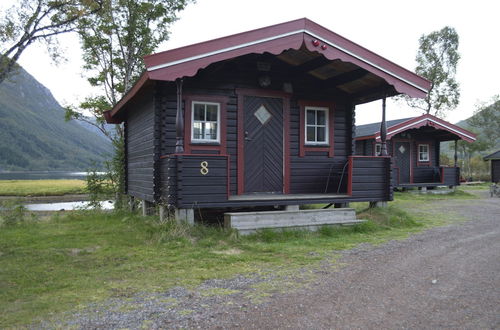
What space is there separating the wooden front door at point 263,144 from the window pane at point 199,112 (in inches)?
36.0

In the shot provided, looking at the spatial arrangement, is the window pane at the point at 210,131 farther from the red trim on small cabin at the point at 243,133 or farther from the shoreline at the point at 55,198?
the shoreline at the point at 55,198

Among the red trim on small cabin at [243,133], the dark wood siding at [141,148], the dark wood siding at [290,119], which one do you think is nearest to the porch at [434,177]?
the dark wood siding at [290,119]

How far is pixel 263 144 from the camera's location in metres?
8.68

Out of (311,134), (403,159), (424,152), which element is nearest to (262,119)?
(311,134)

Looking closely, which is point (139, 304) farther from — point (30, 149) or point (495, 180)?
point (30, 149)

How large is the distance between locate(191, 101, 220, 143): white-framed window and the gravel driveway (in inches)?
160

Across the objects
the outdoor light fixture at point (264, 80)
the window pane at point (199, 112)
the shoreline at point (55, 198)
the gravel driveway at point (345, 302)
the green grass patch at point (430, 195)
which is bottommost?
the shoreline at point (55, 198)

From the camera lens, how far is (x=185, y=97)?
8.01 meters

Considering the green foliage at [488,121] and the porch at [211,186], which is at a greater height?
the green foliage at [488,121]

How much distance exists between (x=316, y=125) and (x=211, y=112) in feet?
8.36

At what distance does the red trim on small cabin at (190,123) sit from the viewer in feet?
26.3

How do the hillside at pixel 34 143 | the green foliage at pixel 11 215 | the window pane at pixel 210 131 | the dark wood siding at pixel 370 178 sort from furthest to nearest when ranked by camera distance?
the hillside at pixel 34 143 < the green foliage at pixel 11 215 < the dark wood siding at pixel 370 178 < the window pane at pixel 210 131

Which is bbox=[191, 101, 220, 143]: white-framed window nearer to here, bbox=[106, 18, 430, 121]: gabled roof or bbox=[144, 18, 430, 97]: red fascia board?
bbox=[106, 18, 430, 121]: gabled roof

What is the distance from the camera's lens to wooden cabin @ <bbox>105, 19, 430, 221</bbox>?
276 inches
